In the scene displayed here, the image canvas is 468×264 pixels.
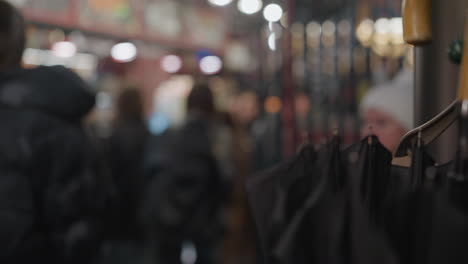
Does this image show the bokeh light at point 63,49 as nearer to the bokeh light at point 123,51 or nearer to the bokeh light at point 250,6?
the bokeh light at point 123,51

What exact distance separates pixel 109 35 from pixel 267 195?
4.25 meters

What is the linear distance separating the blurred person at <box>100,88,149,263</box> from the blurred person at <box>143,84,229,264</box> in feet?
0.56

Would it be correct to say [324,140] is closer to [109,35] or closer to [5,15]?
[5,15]

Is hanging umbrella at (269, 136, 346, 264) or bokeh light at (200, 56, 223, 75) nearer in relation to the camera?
hanging umbrella at (269, 136, 346, 264)

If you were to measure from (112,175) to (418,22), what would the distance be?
263cm

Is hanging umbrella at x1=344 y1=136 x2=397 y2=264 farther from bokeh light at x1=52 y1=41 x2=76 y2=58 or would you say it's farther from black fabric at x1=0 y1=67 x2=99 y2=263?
bokeh light at x1=52 y1=41 x2=76 y2=58

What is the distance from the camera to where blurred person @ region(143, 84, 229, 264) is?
2925mm

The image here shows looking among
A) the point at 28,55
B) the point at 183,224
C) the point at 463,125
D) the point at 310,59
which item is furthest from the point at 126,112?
the point at 463,125

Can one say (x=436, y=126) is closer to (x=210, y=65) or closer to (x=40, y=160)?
(x=40, y=160)

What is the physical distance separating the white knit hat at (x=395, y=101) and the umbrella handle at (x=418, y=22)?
921mm

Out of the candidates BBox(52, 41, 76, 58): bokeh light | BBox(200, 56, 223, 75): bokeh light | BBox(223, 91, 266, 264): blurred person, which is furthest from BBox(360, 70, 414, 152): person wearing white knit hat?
BBox(200, 56, 223, 75): bokeh light

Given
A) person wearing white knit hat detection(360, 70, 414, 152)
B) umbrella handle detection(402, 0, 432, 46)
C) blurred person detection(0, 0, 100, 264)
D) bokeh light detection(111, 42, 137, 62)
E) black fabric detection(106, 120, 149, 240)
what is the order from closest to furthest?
umbrella handle detection(402, 0, 432, 46)
blurred person detection(0, 0, 100, 264)
person wearing white knit hat detection(360, 70, 414, 152)
black fabric detection(106, 120, 149, 240)
bokeh light detection(111, 42, 137, 62)

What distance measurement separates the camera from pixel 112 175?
308 centimetres

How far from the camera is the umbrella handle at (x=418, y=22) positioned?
707mm
